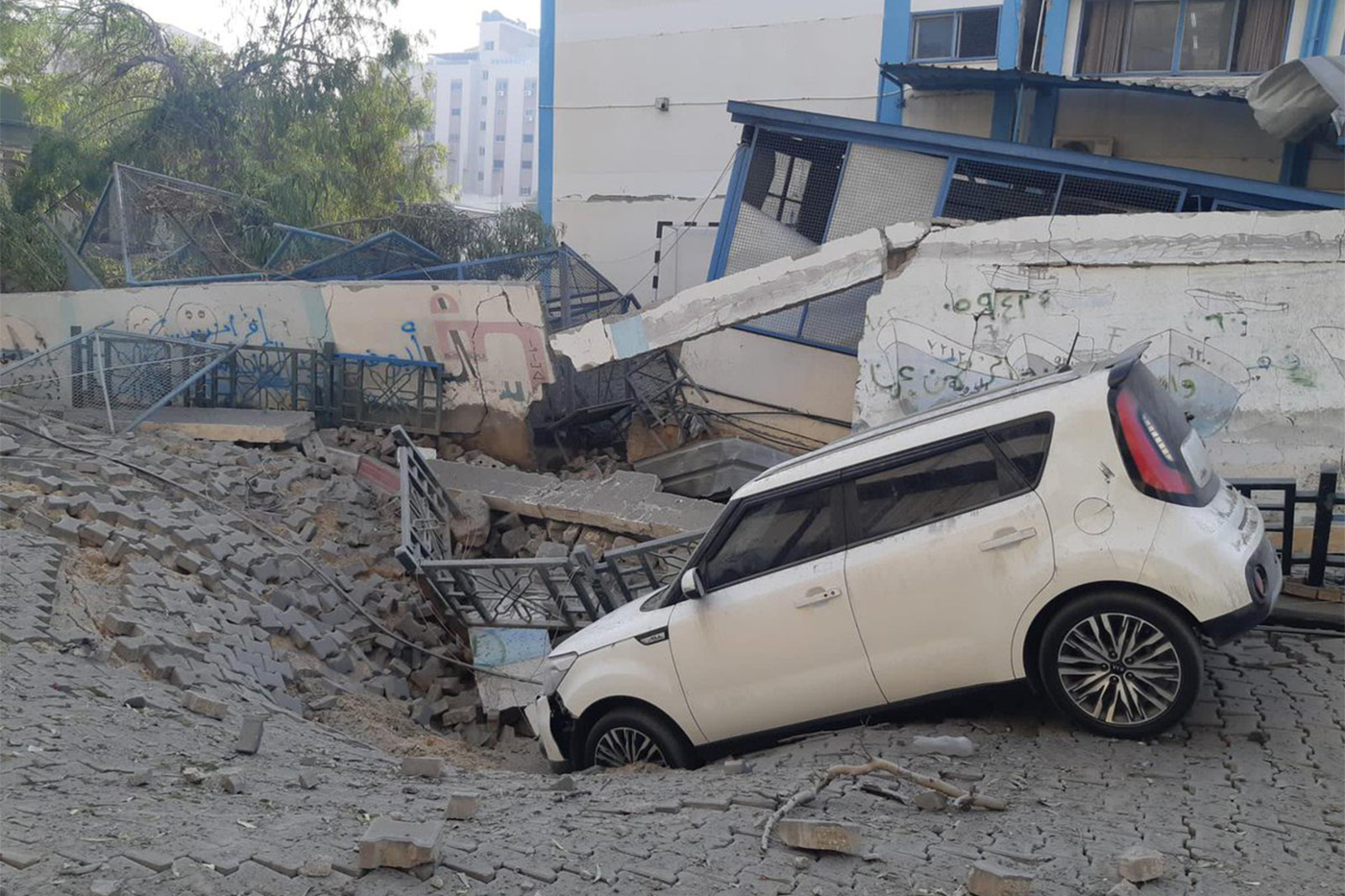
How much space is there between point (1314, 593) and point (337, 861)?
656cm

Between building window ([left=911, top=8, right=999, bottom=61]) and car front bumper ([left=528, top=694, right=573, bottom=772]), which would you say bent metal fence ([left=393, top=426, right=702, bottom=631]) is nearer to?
car front bumper ([left=528, top=694, right=573, bottom=772])

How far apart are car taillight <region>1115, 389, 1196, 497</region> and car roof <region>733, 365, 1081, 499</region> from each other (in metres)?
0.30

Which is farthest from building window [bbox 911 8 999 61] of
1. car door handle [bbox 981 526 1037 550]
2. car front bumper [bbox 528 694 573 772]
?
car front bumper [bbox 528 694 573 772]

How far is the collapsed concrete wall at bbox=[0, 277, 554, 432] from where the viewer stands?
1383cm

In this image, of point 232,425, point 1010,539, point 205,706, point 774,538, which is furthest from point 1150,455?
point 232,425

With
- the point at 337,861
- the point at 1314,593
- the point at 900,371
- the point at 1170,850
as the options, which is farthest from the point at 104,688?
the point at 900,371

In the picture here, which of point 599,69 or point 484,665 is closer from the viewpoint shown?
point 484,665

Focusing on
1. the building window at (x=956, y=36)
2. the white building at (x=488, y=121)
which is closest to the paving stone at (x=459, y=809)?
the building window at (x=956, y=36)

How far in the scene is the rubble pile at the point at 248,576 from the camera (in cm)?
739

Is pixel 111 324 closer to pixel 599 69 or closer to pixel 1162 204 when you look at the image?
pixel 599 69

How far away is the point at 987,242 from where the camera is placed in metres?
11.2

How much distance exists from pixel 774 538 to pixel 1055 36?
12.5 m

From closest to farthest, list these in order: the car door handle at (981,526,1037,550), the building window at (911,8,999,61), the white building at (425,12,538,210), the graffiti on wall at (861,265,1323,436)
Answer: the car door handle at (981,526,1037,550) → the graffiti on wall at (861,265,1323,436) → the building window at (911,8,999,61) → the white building at (425,12,538,210)

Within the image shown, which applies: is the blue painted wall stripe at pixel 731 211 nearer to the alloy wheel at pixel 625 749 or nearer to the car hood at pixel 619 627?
the car hood at pixel 619 627
